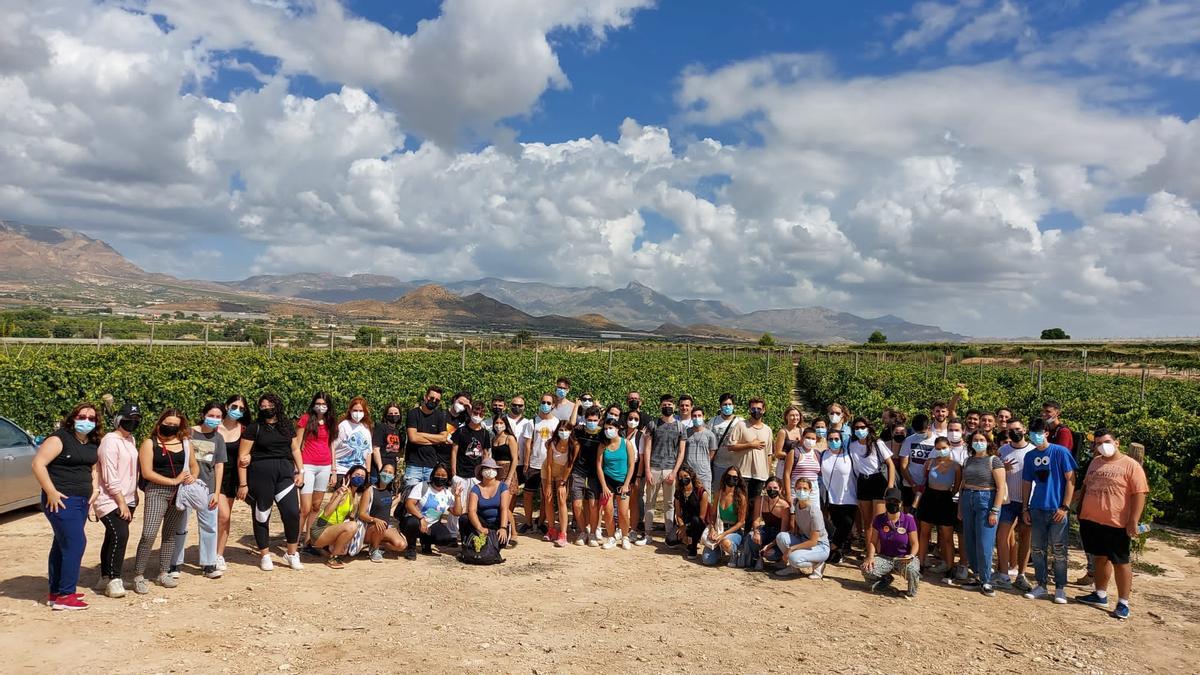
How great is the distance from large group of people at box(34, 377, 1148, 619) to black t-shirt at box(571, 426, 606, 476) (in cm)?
2

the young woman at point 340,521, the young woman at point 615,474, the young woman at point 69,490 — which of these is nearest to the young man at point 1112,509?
the young woman at point 615,474

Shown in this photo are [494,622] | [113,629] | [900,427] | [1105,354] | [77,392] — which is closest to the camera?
[113,629]

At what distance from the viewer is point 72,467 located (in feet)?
19.5

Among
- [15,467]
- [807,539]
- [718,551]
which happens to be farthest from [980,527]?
[15,467]

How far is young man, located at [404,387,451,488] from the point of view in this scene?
838 cm

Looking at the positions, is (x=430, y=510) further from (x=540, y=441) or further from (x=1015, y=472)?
(x=1015, y=472)

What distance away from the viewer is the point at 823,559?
774 centimetres

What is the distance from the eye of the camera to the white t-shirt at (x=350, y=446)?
25.5 ft

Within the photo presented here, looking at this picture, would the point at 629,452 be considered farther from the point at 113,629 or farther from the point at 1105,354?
the point at 1105,354

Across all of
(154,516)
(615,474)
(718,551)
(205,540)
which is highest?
(615,474)

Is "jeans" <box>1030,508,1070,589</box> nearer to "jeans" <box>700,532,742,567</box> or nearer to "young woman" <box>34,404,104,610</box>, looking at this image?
"jeans" <box>700,532,742,567</box>

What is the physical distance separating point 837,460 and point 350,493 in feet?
17.0

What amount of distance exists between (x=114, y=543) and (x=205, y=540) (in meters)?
0.78

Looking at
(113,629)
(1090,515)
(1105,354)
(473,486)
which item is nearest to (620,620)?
(473,486)
